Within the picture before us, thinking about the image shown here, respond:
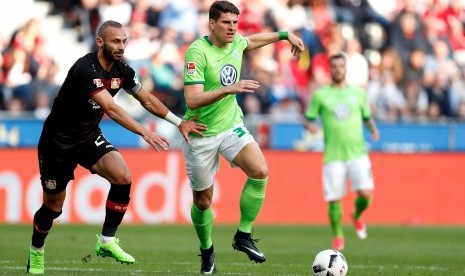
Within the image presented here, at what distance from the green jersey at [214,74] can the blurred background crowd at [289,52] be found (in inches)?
385

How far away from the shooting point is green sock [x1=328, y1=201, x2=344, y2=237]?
16.3 meters

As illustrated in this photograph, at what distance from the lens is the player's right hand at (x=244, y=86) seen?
34.1 feet

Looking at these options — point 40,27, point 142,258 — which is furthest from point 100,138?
point 40,27

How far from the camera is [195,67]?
11.1 meters

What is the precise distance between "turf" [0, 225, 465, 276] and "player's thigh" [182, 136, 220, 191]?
3.09 feet

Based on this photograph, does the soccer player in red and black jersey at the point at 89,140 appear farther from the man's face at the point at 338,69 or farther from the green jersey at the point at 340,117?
the green jersey at the point at 340,117

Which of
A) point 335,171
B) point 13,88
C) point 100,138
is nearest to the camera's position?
point 100,138

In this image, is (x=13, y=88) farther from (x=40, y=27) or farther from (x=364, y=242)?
(x=364, y=242)

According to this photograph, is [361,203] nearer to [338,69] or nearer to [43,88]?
[338,69]

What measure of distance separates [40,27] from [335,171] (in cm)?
867

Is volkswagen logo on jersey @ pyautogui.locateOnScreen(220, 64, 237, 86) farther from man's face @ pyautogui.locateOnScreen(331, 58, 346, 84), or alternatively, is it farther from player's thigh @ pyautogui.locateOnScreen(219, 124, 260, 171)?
man's face @ pyautogui.locateOnScreen(331, 58, 346, 84)

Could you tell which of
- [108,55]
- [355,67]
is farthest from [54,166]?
[355,67]

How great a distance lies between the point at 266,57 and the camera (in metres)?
24.1

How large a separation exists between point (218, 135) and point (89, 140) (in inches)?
52.5
